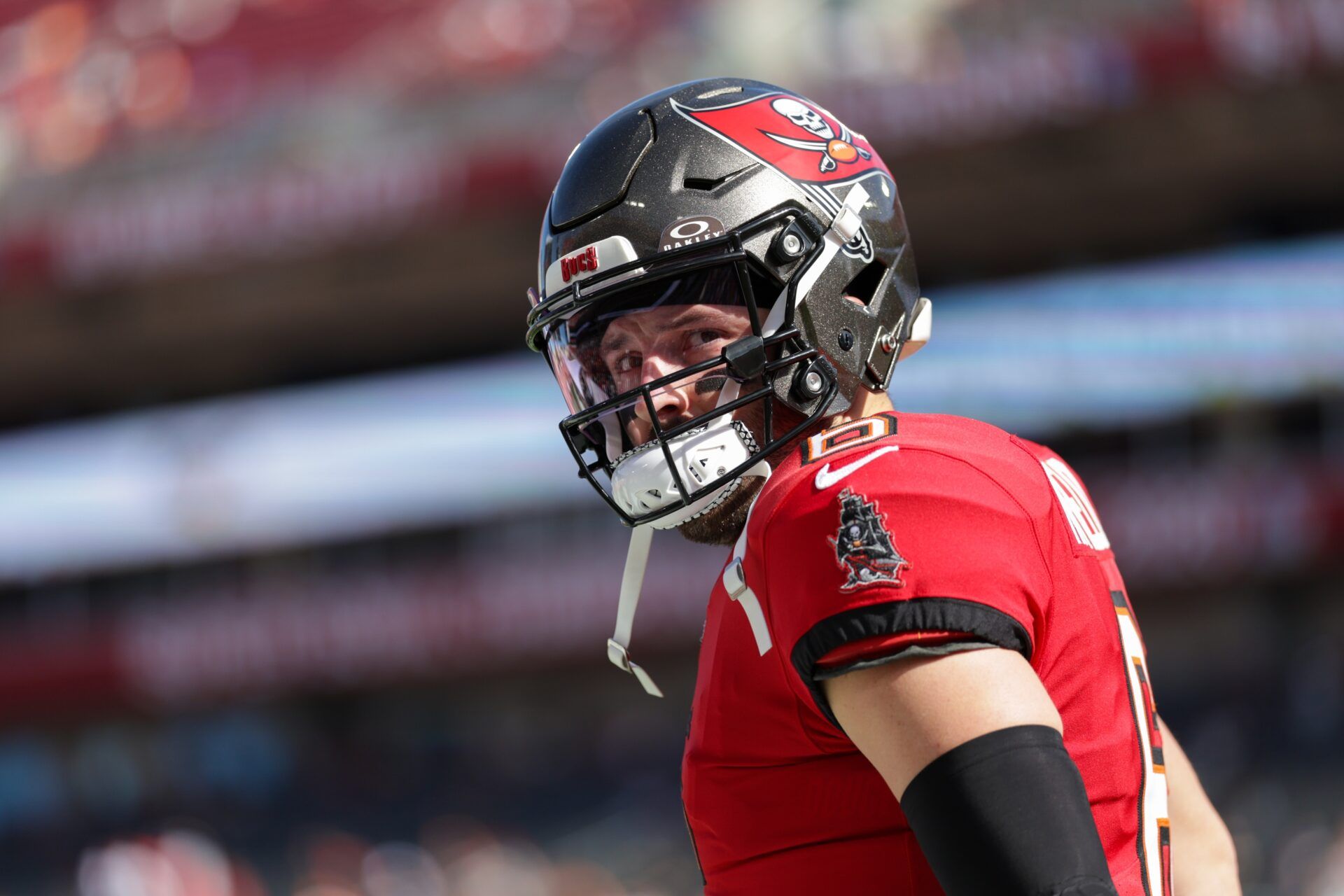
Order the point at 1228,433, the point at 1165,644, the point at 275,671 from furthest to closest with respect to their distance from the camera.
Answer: the point at 275,671 < the point at 1165,644 < the point at 1228,433

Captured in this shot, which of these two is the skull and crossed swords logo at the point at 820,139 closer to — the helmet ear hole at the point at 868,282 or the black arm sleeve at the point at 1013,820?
the helmet ear hole at the point at 868,282

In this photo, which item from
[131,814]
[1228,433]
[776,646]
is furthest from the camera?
[131,814]

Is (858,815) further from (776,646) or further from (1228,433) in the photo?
(1228,433)

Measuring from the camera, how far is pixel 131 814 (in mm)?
13836

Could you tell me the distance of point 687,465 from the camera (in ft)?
4.43

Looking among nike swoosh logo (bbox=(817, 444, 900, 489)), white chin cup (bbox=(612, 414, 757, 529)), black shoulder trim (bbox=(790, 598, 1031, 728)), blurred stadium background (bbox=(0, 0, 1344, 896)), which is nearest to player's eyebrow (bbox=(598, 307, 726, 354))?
white chin cup (bbox=(612, 414, 757, 529))

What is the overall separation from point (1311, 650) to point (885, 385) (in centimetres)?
942

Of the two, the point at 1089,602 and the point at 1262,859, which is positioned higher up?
the point at 1089,602

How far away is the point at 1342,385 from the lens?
30.9ft

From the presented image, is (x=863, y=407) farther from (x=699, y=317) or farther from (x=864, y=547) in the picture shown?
(x=864, y=547)

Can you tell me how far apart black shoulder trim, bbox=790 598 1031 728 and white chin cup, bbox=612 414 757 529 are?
1.12 feet

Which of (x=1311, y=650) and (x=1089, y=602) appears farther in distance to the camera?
(x=1311, y=650)

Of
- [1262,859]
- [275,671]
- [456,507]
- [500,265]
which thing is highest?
[500,265]

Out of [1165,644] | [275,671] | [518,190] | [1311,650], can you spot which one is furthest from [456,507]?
[1311,650]
